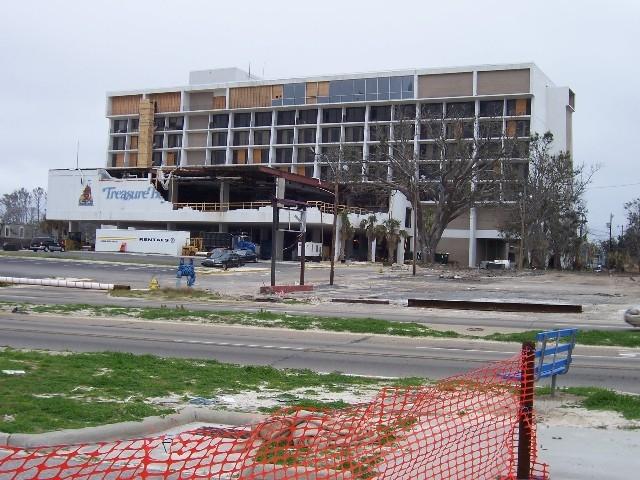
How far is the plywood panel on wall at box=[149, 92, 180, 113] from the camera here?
111188 mm

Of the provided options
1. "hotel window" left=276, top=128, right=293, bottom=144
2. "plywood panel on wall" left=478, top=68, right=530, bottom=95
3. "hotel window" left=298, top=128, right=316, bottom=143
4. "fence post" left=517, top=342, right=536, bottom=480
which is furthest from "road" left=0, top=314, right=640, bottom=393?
"hotel window" left=276, top=128, right=293, bottom=144

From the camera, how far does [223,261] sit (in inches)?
2227

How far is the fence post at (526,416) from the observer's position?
19.9 ft

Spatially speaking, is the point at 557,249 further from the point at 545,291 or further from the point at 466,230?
the point at 545,291

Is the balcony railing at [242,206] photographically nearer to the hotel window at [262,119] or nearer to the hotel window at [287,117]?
the hotel window at [287,117]

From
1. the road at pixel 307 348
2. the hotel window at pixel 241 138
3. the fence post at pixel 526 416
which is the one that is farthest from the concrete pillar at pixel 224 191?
the fence post at pixel 526 416

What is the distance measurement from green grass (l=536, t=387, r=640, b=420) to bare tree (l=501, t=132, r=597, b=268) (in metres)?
59.5

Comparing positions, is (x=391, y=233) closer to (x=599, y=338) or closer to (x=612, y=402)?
(x=599, y=338)

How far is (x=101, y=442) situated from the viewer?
692cm

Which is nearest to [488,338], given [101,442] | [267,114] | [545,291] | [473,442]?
[473,442]

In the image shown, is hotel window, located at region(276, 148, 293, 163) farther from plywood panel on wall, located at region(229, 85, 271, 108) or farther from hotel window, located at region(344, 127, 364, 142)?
hotel window, located at region(344, 127, 364, 142)

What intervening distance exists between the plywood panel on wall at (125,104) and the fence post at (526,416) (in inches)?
4464

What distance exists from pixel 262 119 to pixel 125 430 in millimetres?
102773

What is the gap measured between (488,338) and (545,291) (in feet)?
75.2
